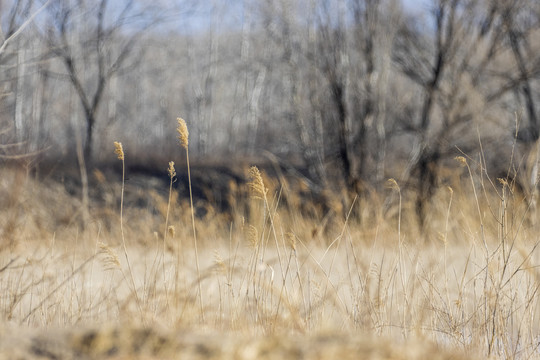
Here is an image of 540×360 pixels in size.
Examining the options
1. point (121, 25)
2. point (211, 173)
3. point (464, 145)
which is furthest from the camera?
point (211, 173)

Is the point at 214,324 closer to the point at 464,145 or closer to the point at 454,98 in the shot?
the point at 454,98

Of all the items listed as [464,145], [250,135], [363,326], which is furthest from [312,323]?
[250,135]

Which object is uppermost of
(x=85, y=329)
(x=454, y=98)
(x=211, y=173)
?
(x=454, y=98)

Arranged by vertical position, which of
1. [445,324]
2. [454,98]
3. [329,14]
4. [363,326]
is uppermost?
[329,14]

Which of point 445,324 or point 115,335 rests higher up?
point 115,335

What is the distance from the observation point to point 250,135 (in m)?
22.9

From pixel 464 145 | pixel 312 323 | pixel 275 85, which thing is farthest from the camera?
pixel 275 85

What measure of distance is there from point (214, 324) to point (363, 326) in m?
0.55

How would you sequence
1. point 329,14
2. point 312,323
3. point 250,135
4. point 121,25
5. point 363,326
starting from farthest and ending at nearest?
point 250,135 < point 121,25 < point 329,14 < point 312,323 < point 363,326

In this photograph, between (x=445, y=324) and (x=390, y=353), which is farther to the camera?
(x=445, y=324)

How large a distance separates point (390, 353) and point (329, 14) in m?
6.54

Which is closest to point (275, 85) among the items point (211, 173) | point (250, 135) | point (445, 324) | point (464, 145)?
point (250, 135)

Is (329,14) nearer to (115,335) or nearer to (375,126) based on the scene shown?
(375,126)

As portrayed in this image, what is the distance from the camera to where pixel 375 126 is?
24.7 ft
